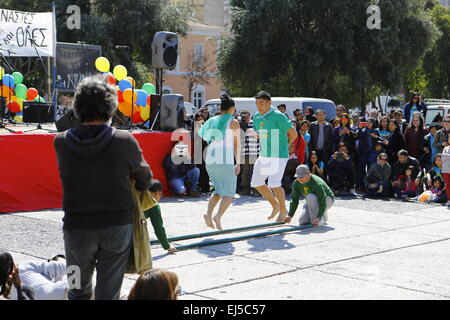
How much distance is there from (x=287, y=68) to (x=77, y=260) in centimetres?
2830

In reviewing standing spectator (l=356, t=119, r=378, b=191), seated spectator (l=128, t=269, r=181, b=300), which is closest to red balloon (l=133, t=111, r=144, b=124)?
standing spectator (l=356, t=119, r=378, b=191)

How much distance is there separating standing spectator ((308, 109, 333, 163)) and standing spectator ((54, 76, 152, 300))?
10.1 meters

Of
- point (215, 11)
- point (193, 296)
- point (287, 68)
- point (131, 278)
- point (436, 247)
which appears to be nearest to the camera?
point (193, 296)

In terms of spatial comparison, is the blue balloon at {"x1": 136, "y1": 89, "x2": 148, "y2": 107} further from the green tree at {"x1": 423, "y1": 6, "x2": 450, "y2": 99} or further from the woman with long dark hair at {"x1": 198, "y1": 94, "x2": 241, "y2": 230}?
the green tree at {"x1": 423, "y1": 6, "x2": 450, "y2": 99}

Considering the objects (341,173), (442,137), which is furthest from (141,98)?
(442,137)

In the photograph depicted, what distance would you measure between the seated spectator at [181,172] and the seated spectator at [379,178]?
325cm

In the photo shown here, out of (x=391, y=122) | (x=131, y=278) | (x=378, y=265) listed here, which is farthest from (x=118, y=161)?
(x=391, y=122)

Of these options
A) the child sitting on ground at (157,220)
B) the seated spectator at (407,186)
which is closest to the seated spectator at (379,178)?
the seated spectator at (407,186)

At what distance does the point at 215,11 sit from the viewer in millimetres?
64250

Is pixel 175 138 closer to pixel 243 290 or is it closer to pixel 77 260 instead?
pixel 243 290

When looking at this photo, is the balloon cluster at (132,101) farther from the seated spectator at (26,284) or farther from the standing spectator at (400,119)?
the seated spectator at (26,284)

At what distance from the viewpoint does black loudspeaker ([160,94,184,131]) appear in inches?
516

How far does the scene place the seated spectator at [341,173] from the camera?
13047 mm

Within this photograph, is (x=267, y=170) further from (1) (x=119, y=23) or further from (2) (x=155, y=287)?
(1) (x=119, y=23)
